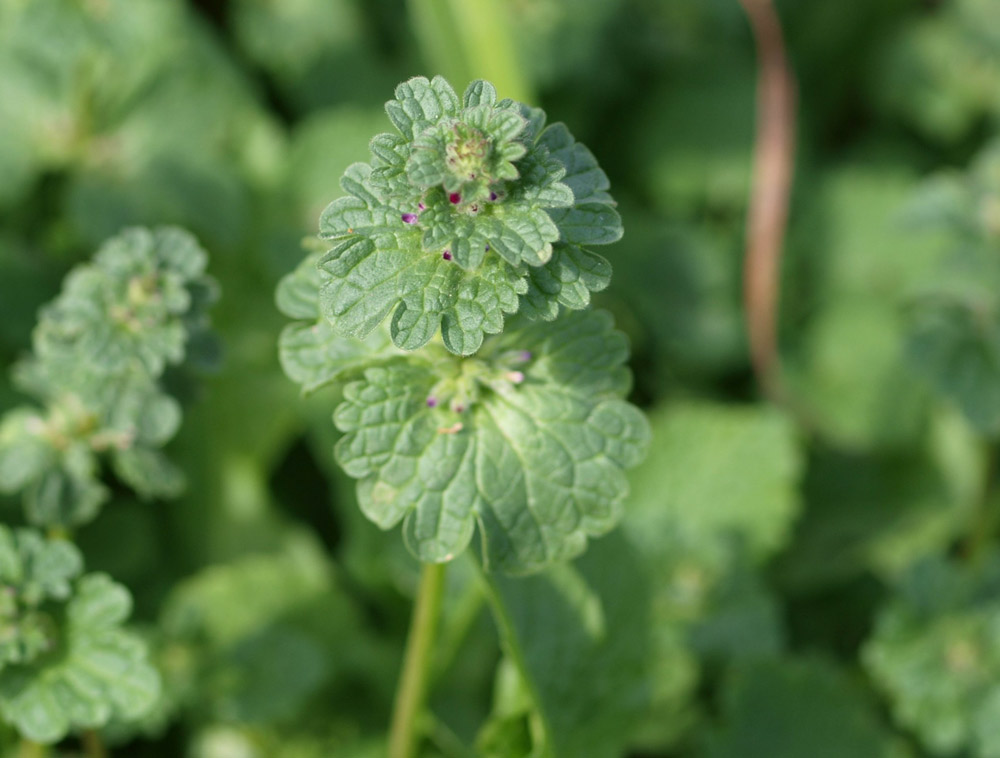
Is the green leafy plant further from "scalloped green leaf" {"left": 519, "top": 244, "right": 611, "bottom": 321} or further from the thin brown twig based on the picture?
the thin brown twig

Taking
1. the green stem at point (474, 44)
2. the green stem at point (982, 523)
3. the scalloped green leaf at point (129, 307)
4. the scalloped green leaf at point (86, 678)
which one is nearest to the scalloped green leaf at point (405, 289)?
the scalloped green leaf at point (129, 307)

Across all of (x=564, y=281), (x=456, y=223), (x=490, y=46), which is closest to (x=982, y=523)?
(x=490, y=46)

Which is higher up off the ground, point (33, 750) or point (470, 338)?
point (470, 338)

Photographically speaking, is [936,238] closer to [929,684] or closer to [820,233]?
[820,233]

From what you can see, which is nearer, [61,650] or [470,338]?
[470,338]

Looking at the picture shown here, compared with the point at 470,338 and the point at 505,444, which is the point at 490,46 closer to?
the point at 505,444

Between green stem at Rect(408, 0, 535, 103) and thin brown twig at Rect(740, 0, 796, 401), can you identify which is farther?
thin brown twig at Rect(740, 0, 796, 401)

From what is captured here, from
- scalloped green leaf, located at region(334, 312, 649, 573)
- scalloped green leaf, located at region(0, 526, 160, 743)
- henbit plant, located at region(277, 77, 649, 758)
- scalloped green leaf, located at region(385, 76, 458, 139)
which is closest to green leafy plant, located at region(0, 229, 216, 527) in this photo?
scalloped green leaf, located at region(0, 526, 160, 743)
